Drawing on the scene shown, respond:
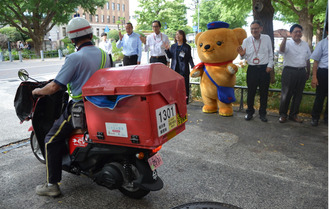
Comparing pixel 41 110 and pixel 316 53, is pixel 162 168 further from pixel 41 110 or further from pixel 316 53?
pixel 316 53

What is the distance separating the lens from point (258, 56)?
561 cm

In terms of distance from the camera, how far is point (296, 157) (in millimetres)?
4074

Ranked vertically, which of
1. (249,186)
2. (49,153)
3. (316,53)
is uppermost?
(316,53)

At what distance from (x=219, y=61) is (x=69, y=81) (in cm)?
396

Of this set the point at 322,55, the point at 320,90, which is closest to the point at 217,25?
the point at 322,55

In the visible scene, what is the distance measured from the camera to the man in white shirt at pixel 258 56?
18.4ft

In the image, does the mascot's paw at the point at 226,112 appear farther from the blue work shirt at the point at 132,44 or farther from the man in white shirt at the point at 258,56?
the blue work shirt at the point at 132,44

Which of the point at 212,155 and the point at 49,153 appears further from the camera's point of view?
the point at 212,155

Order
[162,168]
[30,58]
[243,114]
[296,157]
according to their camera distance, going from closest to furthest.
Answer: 1. [162,168]
2. [296,157]
3. [243,114]
4. [30,58]

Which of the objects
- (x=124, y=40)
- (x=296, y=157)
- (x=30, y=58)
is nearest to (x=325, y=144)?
(x=296, y=157)

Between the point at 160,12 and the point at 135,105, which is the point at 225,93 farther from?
the point at 160,12

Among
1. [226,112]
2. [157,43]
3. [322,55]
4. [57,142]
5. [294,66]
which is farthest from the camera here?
[157,43]

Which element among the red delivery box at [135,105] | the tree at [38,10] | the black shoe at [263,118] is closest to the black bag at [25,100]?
the red delivery box at [135,105]

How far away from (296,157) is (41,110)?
357 centimetres
